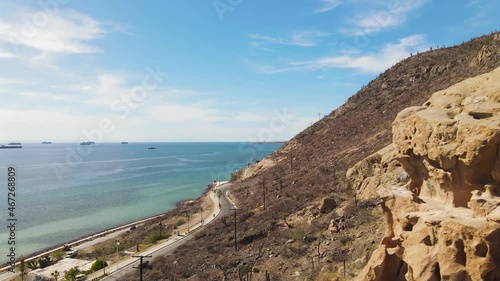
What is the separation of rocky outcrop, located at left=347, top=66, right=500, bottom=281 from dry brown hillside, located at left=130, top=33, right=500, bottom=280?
25.0 ft

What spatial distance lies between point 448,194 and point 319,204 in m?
24.2

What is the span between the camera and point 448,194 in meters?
Answer: 9.62

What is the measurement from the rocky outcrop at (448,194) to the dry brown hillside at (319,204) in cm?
763

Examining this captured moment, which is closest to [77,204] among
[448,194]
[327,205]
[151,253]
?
[151,253]

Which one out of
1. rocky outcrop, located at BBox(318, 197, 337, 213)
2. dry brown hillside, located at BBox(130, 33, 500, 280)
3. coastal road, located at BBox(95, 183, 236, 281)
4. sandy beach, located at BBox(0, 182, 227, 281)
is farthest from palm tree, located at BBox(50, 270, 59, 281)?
rocky outcrop, located at BBox(318, 197, 337, 213)

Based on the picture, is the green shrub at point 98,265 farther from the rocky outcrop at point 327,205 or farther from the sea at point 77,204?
the rocky outcrop at point 327,205

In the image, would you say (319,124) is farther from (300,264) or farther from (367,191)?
(300,264)

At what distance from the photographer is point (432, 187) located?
10297 mm

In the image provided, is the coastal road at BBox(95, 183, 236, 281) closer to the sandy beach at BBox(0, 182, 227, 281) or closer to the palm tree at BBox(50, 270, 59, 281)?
the sandy beach at BBox(0, 182, 227, 281)

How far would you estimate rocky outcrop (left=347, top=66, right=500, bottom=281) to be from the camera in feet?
26.8

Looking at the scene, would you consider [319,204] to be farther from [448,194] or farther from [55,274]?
[55,274]

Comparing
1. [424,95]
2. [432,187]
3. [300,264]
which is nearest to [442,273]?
[432,187]

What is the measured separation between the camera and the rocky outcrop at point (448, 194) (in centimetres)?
816

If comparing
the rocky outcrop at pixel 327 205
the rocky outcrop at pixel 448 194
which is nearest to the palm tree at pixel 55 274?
the rocky outcrop at pixel 327 205
